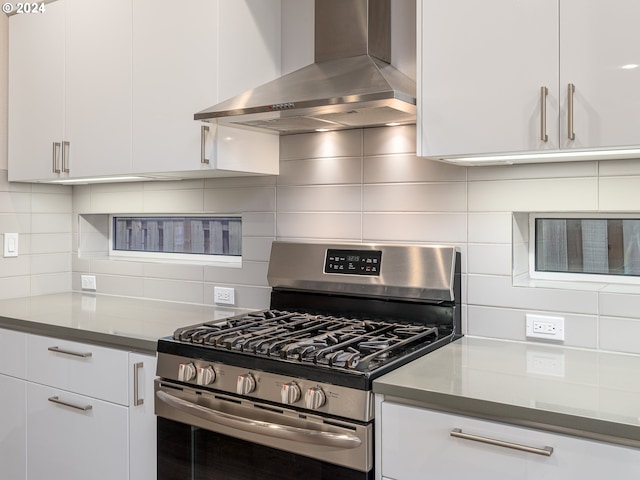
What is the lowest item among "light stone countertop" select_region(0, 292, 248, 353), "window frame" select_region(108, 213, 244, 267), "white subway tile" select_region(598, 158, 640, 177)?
"light stone countertop" select_region(0, 292, 248, 353)

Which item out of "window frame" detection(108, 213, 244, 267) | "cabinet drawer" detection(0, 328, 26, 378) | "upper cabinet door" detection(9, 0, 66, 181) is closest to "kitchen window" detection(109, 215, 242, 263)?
"window frame" detection(108, 213, 244, 267)

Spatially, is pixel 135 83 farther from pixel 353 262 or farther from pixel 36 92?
pixel 353 262

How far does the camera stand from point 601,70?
4.83 ft

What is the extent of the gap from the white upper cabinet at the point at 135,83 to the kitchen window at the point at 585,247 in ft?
3.53

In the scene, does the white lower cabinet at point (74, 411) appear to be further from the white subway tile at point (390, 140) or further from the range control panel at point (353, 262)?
the white subway tile at point (390, 140)

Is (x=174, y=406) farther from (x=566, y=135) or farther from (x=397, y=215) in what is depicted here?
(x=566, y=135)

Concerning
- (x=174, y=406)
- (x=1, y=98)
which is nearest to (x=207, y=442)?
(x=174, y=406)

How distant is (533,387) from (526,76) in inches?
31.5

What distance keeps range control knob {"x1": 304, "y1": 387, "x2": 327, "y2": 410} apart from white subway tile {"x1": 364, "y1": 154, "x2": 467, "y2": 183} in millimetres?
915

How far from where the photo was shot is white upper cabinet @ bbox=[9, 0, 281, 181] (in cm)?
218

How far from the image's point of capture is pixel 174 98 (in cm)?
226

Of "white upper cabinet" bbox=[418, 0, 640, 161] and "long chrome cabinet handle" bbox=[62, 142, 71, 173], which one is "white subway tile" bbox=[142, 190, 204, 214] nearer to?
"long chrome cabinet handle" bbox=[62, 142, 71, 173]

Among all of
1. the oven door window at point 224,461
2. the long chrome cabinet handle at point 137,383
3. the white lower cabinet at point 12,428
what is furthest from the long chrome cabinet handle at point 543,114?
the white lower cabinet at point 12,428

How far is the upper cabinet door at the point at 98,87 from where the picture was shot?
7.90 feet
